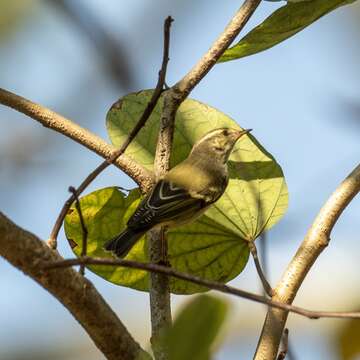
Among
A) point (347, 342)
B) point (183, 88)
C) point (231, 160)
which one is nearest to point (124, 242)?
point (231, 160)

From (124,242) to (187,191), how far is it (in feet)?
3.70

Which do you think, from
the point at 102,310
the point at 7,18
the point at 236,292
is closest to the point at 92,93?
the point at 7,18

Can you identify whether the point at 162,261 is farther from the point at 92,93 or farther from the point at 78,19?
the point at 92,93

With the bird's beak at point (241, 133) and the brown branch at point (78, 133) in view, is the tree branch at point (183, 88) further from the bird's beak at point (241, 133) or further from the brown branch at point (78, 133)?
the bird's beak at point (241, 133)

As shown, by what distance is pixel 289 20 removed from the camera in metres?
2.17

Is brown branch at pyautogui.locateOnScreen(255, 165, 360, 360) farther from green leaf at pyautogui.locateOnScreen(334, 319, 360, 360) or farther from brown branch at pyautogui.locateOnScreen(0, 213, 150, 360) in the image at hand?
brown branch at pyautogui.locateOnScreen(0, 213, 150, 360)

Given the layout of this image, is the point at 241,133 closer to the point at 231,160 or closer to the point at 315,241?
the point at 231,160

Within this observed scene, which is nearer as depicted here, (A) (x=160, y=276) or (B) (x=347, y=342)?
(B) (x=347, y=342)

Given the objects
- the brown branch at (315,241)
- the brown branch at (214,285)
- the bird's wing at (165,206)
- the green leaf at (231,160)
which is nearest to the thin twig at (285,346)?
the brown branch at (315,241)

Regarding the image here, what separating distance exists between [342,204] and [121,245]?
85cm

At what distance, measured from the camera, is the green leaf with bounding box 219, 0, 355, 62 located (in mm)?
2148

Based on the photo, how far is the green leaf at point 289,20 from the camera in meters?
2.15

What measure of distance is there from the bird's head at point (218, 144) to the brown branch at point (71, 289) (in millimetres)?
1203

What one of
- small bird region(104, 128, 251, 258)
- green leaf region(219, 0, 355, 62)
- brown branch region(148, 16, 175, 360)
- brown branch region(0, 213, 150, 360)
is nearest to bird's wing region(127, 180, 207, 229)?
small bird region(104, 128, 251, 258)
